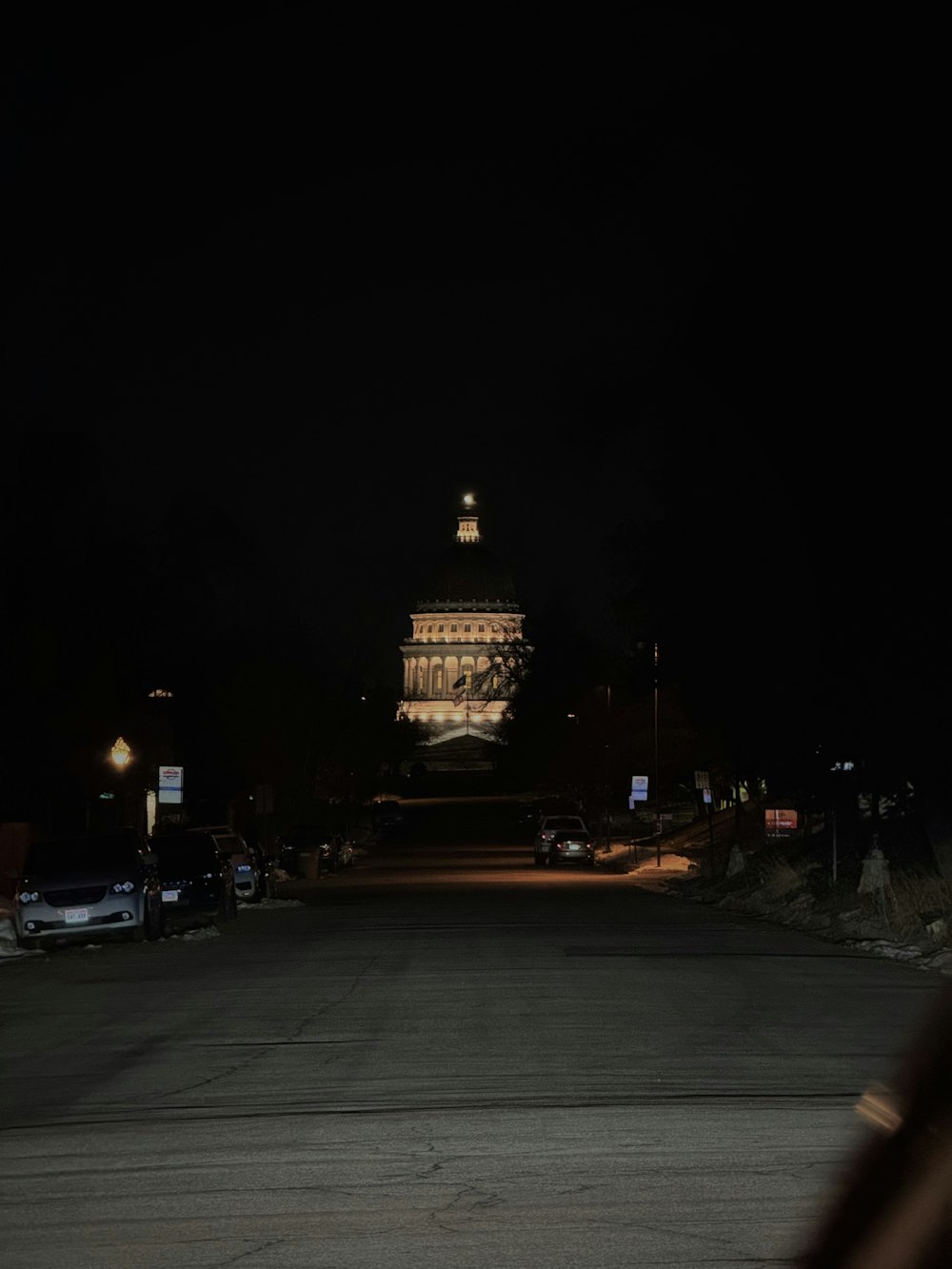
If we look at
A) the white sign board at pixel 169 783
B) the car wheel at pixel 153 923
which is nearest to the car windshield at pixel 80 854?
the car wheel at pixel 153 923

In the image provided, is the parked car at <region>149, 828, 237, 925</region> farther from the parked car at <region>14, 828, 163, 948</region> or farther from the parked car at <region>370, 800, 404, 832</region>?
the parked car at <region>370, 800, 404, 832</region>

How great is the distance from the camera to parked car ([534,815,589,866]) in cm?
6694

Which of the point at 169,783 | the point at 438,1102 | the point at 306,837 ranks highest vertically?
the point at 169,783

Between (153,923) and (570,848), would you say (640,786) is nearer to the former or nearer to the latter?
(570,848)

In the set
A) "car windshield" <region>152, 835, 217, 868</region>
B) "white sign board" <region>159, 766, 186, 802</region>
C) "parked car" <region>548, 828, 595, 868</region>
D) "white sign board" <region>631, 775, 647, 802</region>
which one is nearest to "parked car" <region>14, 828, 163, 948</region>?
"car windshield" <region>152, 835, 217, 868</region>

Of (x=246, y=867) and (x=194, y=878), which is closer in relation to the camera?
(x=194, y=878)

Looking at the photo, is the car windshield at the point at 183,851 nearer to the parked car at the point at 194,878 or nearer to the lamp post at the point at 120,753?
the parked car at the point at 194,878

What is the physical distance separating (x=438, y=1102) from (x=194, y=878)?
73.0 ft

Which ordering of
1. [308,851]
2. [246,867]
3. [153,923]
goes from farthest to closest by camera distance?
[308,851], [246,867], [153,923]

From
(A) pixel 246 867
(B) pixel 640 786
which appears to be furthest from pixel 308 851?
(A) pixel 246 867

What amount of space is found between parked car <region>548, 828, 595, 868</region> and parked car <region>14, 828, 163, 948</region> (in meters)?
39.6

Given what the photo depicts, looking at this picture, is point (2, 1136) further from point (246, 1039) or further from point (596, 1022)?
point (596, 1022)

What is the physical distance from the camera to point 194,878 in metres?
32.4

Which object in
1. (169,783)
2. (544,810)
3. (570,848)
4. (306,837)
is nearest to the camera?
(169,783)
